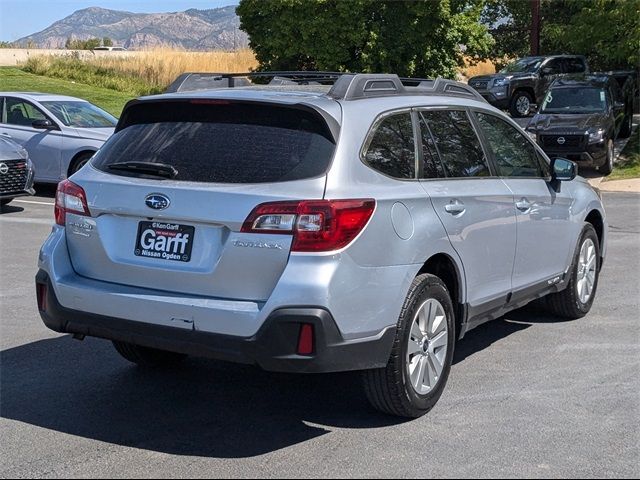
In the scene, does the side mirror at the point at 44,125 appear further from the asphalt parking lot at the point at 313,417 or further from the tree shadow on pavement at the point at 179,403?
the tree shadow on pavement at the point at 179,403

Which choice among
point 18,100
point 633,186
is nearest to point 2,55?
point 18,100

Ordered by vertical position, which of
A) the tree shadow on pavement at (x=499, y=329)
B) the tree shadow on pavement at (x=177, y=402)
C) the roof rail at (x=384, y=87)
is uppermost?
the roof rail at (x=384, y=87)

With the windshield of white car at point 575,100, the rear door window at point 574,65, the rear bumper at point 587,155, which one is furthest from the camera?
the rear door window at point 574,65

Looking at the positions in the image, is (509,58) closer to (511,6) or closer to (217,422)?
(511,6)

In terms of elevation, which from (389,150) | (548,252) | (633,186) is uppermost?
(389,150)

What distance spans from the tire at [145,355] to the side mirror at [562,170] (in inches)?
119

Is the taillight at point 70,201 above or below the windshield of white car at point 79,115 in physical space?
above

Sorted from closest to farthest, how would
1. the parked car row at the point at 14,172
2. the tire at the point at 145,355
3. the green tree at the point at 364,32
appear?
the tire at the point at 145,355 → the parked car row at the point at 14,172 → the green tree at the point at 364,32

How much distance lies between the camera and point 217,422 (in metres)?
5.25

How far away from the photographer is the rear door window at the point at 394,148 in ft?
16.9

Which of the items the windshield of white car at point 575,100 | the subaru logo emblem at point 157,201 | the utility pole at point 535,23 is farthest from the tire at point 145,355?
the utility pole at point 535,23

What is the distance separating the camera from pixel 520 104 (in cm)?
2912

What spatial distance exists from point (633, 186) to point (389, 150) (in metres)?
13.8

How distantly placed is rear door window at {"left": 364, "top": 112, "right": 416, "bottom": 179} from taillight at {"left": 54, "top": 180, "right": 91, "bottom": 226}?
5.04ft
